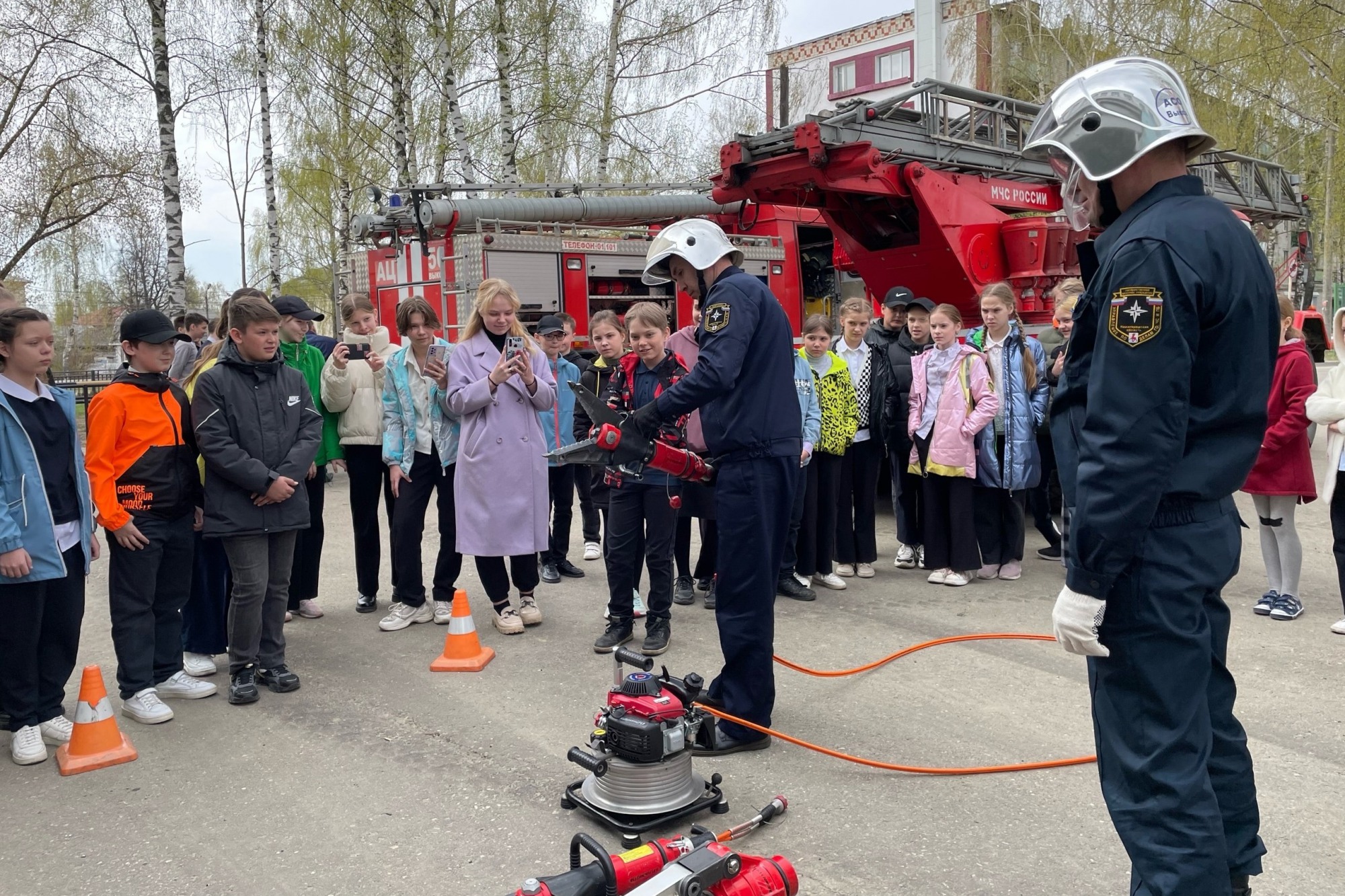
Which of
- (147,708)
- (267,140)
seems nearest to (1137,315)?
(147,708)

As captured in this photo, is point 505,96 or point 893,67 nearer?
point 505,96

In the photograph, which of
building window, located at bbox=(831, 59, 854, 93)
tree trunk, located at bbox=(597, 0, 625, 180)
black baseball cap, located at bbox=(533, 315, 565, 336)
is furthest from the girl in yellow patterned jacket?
building window, located at bbox=(831, 59, 854, 93)

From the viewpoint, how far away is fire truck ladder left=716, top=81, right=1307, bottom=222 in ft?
27.9

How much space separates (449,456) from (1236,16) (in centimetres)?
1942

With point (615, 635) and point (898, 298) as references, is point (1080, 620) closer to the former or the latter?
point (615, 635)

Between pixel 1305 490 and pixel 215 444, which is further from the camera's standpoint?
pixel 1305 490

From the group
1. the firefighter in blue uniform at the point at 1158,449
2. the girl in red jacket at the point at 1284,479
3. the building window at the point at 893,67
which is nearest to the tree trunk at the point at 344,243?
the girl in red jacket at the point at 1284,479

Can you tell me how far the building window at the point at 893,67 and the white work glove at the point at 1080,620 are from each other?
4607 cm

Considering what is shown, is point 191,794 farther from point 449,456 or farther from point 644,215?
point 644,215

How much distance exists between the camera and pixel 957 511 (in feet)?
22.3

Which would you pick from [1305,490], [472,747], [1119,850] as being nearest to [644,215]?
[1305,490]

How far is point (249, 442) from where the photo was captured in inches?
192

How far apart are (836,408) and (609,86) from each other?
51.4 feet

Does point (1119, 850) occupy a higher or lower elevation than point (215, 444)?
lower
